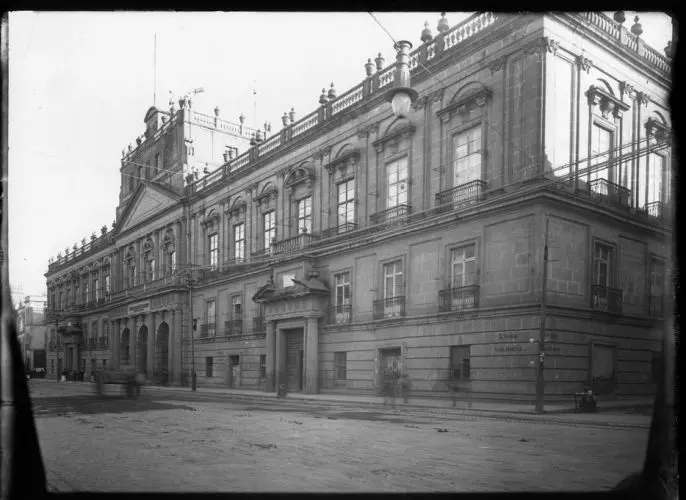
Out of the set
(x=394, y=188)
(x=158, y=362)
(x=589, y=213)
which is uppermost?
(x=394, y=188)

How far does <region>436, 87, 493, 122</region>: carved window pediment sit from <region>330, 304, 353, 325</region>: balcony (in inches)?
222

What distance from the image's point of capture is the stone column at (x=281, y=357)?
18.1 m

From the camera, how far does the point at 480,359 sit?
462 inches

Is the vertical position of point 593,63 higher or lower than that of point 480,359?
higher

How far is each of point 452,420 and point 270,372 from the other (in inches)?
324

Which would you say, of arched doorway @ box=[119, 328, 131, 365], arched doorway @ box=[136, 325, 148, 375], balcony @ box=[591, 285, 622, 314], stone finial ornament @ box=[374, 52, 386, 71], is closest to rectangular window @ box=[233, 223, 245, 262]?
arched doorway @ box=[136, 325, 148, 375]

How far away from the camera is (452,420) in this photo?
12258 millimetres

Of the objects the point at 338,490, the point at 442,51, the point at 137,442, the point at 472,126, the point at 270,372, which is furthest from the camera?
the point at 270,372

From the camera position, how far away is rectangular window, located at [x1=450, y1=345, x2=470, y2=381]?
11.9 metres

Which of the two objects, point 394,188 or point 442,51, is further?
point 394,188

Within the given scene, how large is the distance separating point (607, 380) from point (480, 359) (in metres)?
2.51

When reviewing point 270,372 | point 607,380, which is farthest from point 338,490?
point 270,372

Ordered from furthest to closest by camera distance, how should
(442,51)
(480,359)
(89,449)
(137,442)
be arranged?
(442,51) → (480,359) → (137,442) → (89,449)

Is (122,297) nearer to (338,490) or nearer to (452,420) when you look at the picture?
(452,420)
